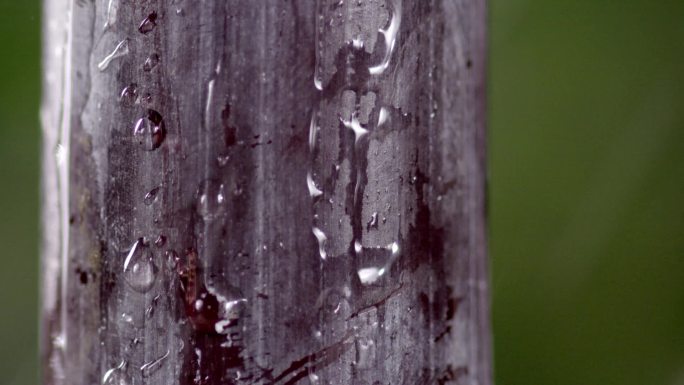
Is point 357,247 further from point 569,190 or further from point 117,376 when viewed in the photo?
point 569,190

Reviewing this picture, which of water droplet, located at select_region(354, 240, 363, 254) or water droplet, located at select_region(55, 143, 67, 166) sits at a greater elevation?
water droplet, located at select_region(55, 143, 67, 166)

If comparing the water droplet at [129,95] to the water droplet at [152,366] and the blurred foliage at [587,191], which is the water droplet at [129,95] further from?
the blurred foliage at [587,191]

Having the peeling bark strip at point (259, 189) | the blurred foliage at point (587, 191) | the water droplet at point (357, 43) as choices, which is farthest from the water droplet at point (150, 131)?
the blurred foliage at point (587, 191)

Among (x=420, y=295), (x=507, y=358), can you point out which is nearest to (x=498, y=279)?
(x=507, y=358)

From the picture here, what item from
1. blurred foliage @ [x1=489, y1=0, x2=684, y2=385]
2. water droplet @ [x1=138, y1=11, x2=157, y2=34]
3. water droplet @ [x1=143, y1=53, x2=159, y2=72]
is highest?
Answer: water droplet @ [x1=138, y1=11, x2=157, y2=34]

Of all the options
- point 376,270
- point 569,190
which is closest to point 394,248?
point 376,270

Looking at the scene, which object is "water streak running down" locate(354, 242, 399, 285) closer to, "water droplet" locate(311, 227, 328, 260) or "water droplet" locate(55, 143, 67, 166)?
"water droplet" locate(311, 227, 328, 260)

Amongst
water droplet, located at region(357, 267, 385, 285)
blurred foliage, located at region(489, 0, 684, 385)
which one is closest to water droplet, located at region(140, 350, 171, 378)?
water droplet, located at region(357, 267, 385, 285)
